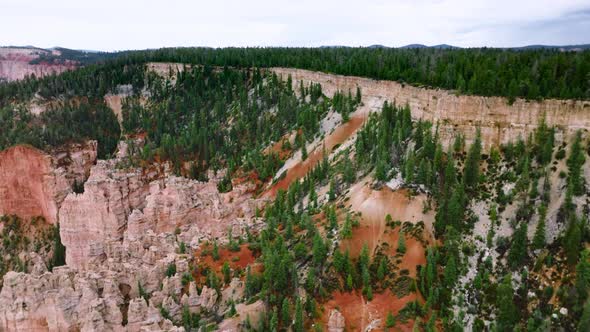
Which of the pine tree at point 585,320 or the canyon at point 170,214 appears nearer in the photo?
the pine tree at point 585,320

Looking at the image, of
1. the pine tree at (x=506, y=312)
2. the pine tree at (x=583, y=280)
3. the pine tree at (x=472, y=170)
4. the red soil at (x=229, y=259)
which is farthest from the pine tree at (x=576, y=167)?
the red soil at (x=229, y=259)

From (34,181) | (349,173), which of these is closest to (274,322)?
(349,173)

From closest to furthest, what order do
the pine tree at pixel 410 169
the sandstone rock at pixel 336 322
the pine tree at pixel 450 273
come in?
1. the sandstone rock at pixel 336 322
2. the pine tree at pixel 450 273
3. the pine tree at pixel 410 169

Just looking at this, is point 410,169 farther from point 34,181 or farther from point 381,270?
point 34,181

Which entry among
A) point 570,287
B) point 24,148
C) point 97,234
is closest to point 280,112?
point 97,234

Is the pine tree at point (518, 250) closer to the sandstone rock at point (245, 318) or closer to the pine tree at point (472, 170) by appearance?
the pine tree at point (472, 170)
